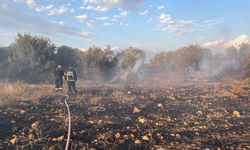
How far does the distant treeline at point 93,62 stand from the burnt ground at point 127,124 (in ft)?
35.2

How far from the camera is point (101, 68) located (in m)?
30.2

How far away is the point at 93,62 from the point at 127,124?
69.5ft

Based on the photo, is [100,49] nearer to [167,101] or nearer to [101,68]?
[101,68]

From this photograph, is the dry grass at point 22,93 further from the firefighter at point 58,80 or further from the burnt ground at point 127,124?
the burnt ground at point 127,124

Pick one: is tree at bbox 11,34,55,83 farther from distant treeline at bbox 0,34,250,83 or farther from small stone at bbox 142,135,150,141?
small stone at bbox 142,135,150,141

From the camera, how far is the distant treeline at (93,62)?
23188mm

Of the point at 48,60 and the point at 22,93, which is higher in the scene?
the point at 48,60

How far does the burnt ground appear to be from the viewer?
6.90m

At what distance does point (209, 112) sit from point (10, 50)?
818 inches

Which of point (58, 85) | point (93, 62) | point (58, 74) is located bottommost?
point (58, 85)

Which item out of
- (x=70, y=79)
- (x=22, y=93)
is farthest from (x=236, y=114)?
(x=22, y=93)

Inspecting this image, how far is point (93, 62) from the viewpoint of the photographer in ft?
96.6

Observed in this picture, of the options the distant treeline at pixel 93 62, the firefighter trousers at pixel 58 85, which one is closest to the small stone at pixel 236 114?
the firefighter trousers at pixel 58 85

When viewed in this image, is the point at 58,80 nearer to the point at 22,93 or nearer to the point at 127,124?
the point at 22,93
